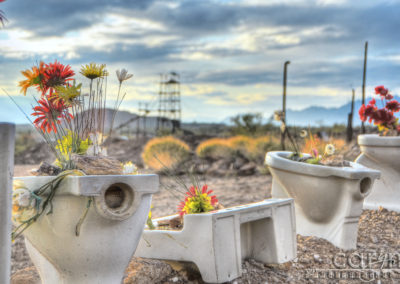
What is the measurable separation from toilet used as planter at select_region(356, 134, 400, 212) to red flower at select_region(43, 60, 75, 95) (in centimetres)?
362

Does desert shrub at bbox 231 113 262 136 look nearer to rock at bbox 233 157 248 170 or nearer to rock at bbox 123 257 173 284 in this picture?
rock at bbox 233 157 248 170

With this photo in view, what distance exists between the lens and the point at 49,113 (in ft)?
7.99

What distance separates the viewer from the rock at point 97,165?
2.22m

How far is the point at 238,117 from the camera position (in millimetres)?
15430

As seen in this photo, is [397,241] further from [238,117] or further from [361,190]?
[238,117]

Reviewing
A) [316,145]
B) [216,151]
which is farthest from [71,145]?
[216,151]

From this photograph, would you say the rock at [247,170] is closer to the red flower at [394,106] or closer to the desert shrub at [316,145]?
the desert shrub at [316,145]

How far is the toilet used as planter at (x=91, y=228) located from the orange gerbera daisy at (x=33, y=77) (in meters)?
0.52

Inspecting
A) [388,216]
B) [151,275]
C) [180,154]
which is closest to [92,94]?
[151,275]

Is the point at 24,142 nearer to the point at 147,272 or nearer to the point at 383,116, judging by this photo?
the point at 383,116

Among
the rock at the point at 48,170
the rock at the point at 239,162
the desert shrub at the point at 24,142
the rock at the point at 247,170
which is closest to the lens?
the rock at the point at 48,170

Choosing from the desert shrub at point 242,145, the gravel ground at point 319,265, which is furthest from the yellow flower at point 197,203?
the desert shrub at point 242,145

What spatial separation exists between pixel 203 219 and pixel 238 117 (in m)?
13.0

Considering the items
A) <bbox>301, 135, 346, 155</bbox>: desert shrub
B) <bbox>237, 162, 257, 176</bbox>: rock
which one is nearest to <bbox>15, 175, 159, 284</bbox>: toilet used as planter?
<bbox>301, 135, 346, 155</bbox>: desert shrub
